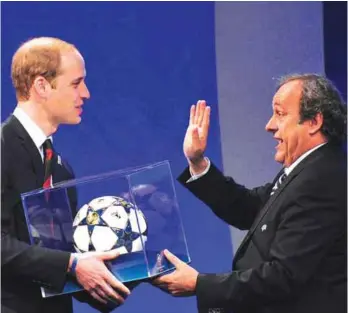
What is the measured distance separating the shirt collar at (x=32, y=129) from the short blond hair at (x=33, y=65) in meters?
0.07

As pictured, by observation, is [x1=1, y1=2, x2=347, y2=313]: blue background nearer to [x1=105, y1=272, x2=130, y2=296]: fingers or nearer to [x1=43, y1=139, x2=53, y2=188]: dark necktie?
[x1=43, y1=139, x2=53, y2=188]: dark necktie

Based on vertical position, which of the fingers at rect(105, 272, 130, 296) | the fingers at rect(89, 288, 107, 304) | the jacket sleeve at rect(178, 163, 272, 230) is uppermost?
the jacket sleeve at rect(178, 163, 272, 230)

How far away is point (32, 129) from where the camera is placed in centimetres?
283

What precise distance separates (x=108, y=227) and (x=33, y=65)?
596mm

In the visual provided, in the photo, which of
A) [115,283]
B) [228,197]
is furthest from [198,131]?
[115,283]

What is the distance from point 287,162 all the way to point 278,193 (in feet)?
0.43

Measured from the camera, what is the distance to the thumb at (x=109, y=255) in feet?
8.92

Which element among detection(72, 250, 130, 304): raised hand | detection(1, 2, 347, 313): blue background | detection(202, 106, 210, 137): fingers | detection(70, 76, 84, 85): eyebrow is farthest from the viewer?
detection(1, 2, 347, 313): blue background

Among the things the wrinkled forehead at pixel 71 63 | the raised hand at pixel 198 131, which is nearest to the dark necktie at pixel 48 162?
the wrinkled forehead at pixel 71 63

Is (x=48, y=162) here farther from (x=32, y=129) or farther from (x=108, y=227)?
(x=108, y=227)

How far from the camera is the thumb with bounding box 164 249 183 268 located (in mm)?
2838

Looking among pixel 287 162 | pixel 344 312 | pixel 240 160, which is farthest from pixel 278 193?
pixel 240 160

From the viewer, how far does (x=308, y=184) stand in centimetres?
275

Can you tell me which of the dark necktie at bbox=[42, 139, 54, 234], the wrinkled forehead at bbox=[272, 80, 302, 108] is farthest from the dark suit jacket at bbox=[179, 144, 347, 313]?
the dark necktie at bbox=[42, 139, 54, 234]
